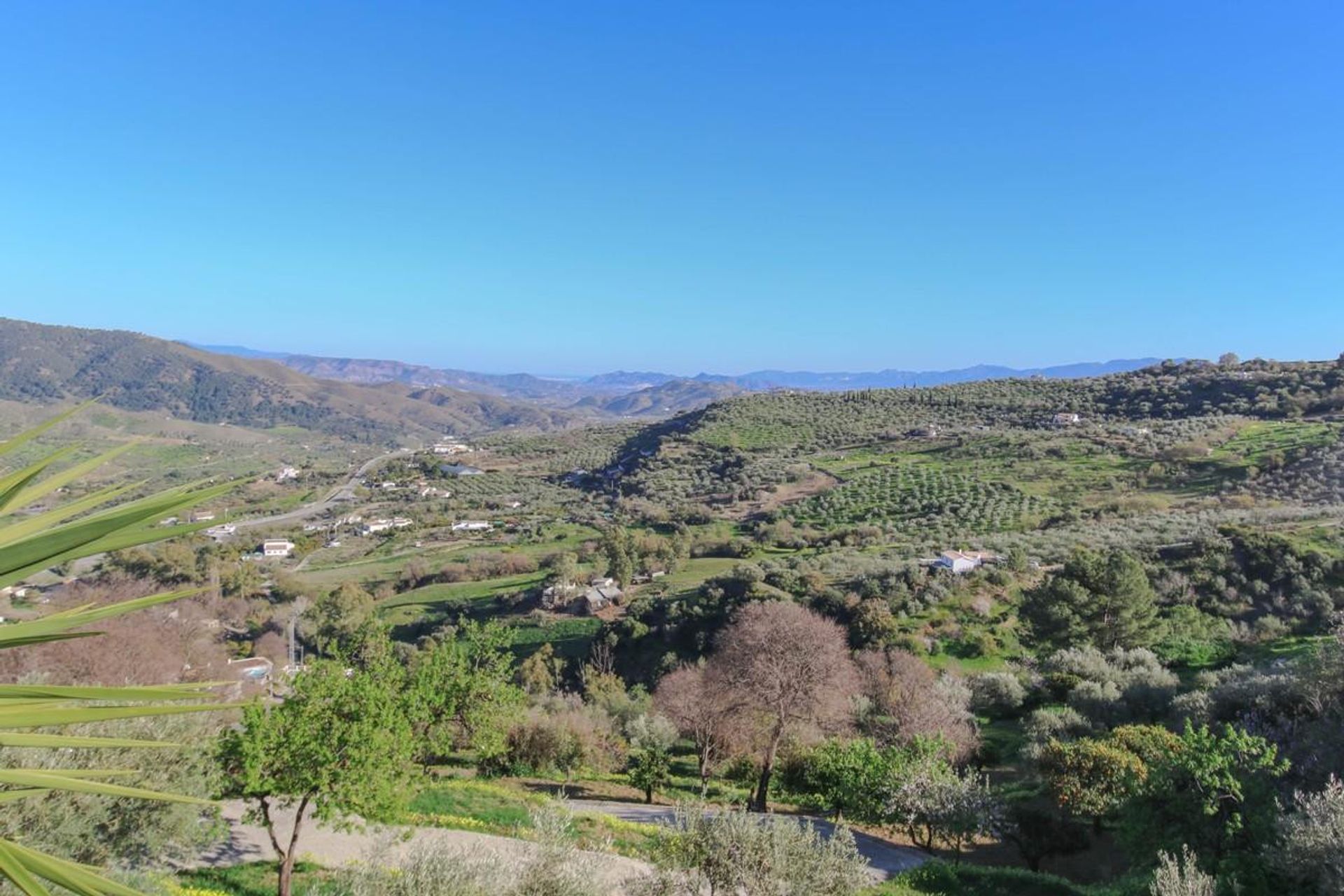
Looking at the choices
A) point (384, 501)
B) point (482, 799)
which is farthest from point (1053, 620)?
point (384, 501)

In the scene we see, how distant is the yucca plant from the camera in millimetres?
1818

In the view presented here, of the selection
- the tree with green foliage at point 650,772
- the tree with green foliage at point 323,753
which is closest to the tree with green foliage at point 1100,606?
the tree with green foliage at point 650,772

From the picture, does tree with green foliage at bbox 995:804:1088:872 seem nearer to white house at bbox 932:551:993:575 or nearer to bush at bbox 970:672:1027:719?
bush at bbox 970:672:1027:719

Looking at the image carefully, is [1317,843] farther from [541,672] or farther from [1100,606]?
[541,672]

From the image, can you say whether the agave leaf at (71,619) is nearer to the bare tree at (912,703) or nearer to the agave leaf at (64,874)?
the agave leaf at (64,874)

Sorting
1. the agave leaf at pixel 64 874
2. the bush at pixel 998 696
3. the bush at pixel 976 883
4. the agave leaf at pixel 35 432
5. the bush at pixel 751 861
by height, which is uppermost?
the agave leaf at pixel 35 432

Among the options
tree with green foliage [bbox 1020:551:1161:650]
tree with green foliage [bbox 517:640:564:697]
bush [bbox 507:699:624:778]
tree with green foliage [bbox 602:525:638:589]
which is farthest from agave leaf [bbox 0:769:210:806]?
tree with green foliage [bbox 602:525:638:589]

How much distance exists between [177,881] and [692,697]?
13361mm

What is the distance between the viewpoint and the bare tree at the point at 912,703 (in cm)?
1947

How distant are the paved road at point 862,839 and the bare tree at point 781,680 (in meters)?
2.24

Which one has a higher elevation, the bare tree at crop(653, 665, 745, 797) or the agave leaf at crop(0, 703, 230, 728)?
the agave leaf at crop(0, 703, 230, 728)

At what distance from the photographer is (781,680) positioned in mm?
17875

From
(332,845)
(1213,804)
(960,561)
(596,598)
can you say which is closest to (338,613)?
(596,598)

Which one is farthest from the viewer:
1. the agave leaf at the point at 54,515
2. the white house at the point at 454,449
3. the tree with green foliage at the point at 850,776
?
the white house at the point at 454,449
